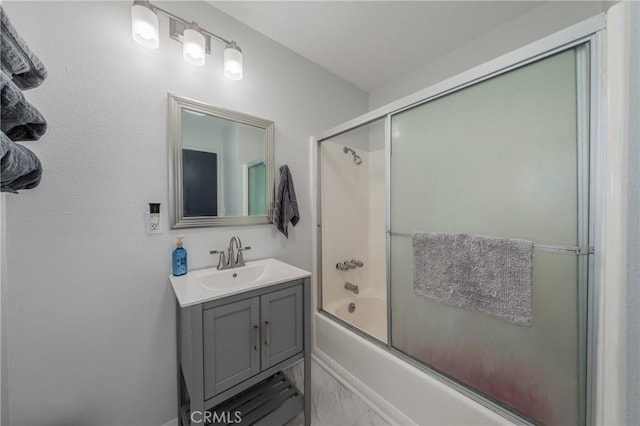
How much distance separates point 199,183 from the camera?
135 centimetres

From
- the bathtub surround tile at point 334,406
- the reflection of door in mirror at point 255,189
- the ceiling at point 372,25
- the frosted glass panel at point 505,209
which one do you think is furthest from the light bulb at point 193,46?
the bathtub surround tile at point 334,406

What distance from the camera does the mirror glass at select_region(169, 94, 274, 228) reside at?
1269 mm

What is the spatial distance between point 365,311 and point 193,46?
229 cm

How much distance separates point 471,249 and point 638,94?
877mm

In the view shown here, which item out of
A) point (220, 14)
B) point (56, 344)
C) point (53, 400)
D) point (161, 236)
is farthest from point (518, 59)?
point (53, 400)

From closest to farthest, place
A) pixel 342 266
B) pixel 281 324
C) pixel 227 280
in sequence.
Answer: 1. pixel 281 324
2. pixel 227 280
3. pixel 342 266

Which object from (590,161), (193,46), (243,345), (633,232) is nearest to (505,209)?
(590,161)

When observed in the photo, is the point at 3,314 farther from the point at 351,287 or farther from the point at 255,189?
the point at 351,287

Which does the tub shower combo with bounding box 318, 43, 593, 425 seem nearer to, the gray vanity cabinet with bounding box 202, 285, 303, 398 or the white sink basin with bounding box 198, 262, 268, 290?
the gray vanity cabinet with bounding box 202, 285, 303, 398

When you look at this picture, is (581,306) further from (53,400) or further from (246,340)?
(53,400)

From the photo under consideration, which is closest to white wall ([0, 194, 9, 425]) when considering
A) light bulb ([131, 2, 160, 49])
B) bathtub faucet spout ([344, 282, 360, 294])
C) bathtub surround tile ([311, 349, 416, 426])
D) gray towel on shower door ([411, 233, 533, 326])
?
light bulb ([131, 2, 160, 49])

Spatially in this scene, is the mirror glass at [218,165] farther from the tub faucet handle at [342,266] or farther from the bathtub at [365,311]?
the bathtub at [365,311]

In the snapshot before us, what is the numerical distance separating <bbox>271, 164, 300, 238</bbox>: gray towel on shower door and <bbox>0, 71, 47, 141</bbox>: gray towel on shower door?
110cm

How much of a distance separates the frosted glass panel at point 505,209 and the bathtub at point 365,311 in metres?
0.68
